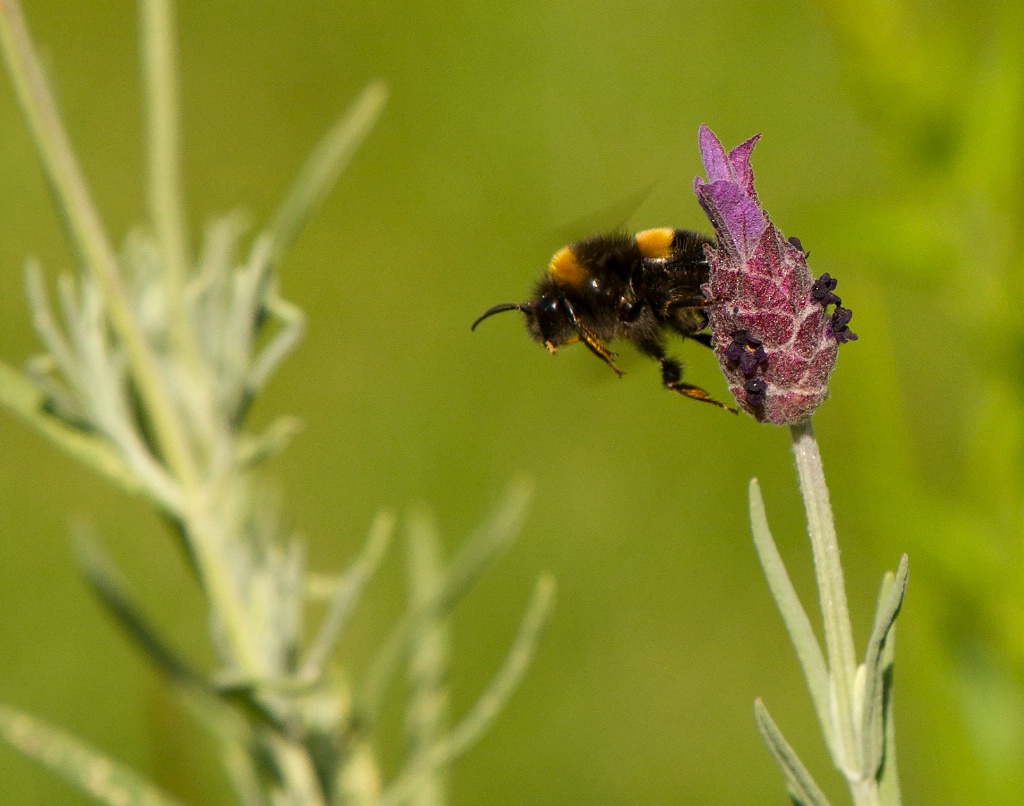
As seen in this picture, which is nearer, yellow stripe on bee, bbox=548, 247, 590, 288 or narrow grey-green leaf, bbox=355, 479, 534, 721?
narrow grey-green leaf, bbox=355, 479, 534, 721

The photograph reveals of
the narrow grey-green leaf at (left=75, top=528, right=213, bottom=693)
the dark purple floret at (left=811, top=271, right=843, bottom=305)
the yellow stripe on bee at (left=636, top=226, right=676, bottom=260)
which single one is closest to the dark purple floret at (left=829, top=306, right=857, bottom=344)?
the dark purple floret at (left=811, top=271, right=843, bottom=305)

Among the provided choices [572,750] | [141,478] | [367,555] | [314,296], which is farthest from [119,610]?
[314,296]

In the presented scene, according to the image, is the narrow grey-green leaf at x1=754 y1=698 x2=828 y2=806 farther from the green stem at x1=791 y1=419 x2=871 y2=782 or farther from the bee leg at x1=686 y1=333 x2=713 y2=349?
the bee leg at x1=686 y1=333 x2=713 y2=349

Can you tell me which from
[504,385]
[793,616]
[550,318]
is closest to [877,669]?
[793,616]

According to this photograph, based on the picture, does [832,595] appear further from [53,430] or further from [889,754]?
[53,430]

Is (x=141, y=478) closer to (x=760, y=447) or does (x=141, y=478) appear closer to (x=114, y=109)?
(x=760, y=447)

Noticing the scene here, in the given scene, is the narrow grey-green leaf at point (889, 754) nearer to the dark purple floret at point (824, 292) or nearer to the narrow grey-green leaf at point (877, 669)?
the narrow grey-green leaf at point (877, 669)
